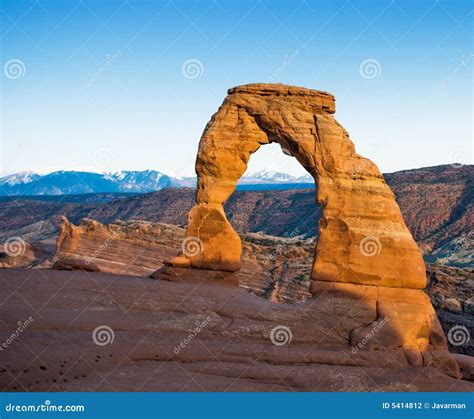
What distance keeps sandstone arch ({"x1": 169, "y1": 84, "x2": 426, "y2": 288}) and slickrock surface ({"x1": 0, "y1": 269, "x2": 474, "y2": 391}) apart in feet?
3.39

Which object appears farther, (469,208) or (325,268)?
(469,208)

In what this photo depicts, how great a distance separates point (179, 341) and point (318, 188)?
6.41m

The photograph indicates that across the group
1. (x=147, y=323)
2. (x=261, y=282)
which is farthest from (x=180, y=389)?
(x=261, y=282)

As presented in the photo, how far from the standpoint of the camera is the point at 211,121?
850 inches

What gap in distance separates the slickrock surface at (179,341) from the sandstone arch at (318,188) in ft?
3.39

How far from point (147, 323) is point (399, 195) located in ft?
193

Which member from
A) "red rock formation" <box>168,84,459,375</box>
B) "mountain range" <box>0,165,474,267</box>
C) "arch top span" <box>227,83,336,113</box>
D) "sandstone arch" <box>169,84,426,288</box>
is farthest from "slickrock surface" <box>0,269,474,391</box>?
"mountain range" <box>0,165,474,267</box>

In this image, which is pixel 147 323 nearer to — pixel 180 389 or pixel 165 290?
pixel 165 290

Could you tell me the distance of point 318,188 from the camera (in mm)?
19672

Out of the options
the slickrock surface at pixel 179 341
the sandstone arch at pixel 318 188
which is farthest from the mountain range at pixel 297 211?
the slickrock surface at pixel 179 341

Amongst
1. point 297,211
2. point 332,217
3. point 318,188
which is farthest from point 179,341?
point 297,211

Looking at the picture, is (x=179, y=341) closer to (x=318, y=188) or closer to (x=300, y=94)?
(x=318, y=188)

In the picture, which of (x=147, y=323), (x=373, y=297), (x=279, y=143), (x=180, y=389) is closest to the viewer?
(x=180, y=389)

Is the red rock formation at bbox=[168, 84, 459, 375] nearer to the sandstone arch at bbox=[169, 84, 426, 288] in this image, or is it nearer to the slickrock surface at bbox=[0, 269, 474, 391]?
the sandstone arch at bbox=[169, 84, 426, 288]
